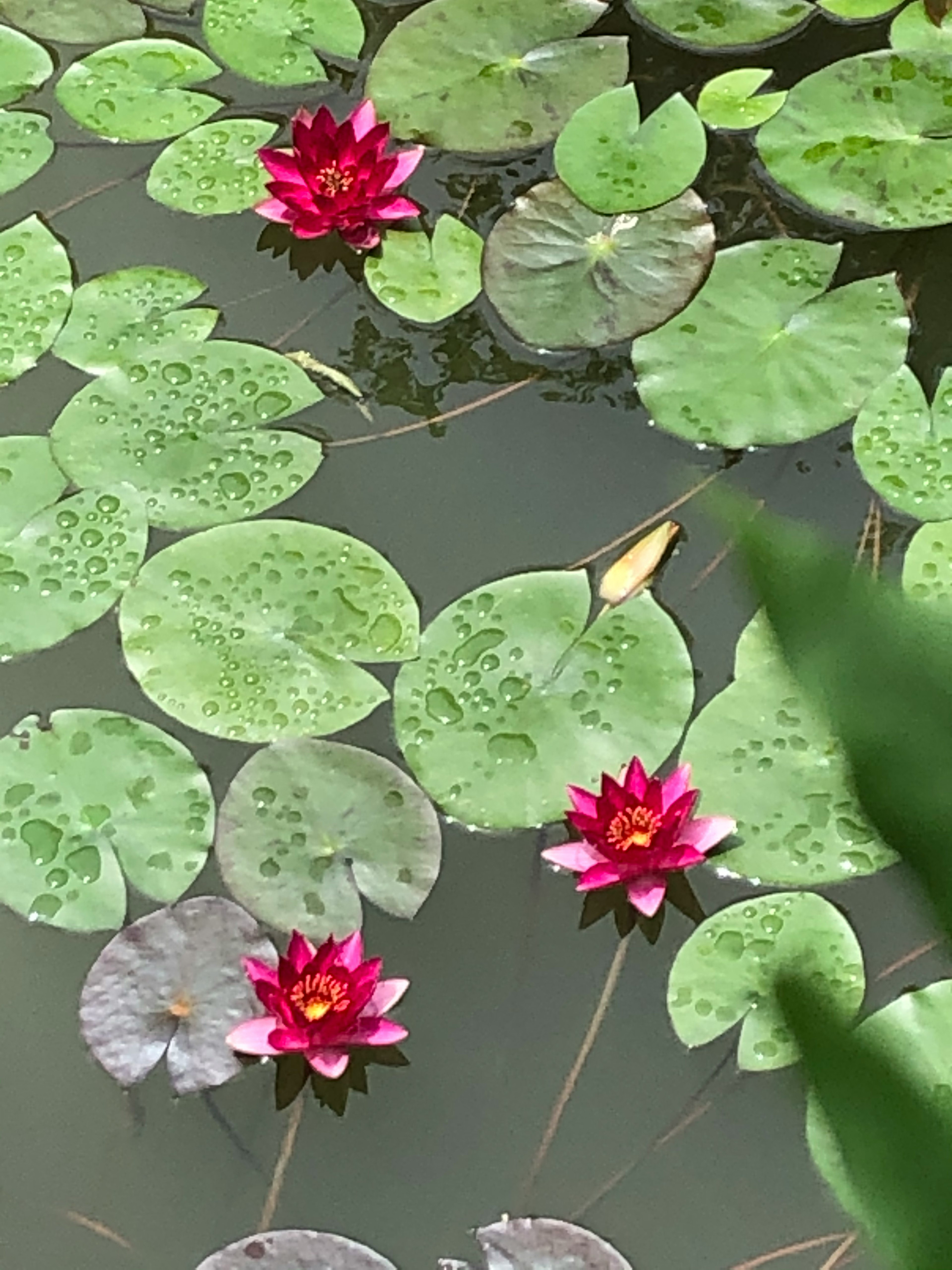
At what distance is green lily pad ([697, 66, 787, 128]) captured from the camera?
123cm

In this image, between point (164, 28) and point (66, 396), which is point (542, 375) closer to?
point (66, 396)

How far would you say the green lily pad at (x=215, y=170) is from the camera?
48.3 inches

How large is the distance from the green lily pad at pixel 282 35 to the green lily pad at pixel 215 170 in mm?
71

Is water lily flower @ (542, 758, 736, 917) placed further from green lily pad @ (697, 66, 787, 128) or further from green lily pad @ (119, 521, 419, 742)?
green lily pad @ (697, 66, 787, 128)

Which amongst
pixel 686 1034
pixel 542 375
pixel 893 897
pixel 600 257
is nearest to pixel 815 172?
pixel 600 257

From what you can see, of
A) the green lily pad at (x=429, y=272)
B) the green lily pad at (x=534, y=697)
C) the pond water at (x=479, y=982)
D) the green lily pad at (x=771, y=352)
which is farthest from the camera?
the green lily pad at (x=429, y=272)

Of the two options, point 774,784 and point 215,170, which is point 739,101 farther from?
point 774,784

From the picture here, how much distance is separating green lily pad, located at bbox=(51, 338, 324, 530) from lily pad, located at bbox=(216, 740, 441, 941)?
0.83 ft

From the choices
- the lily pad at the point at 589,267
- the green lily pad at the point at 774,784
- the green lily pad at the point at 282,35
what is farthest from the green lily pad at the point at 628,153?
the green lily pad at the point at 774,784

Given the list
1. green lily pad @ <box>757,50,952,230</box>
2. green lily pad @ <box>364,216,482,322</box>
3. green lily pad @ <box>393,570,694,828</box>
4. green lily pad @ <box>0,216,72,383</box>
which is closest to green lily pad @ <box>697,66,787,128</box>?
green lily pad @ <box>757,50,952,230</box>

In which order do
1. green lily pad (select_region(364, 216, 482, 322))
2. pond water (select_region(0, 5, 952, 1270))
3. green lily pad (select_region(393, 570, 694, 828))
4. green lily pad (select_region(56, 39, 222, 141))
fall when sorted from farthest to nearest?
green lily pad (select_region(56, 39, 222, 141)) → green lily pad (select_region(364, 216, 482, 322)) → green lily pad (select_region(393, 570, 694, 828)) → pond water (select_region(0, 5, 952, 1270))

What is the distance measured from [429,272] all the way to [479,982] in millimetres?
675

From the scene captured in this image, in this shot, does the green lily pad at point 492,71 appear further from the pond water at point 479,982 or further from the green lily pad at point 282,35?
the pond water at point 479,982

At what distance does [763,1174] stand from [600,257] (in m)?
0.80
